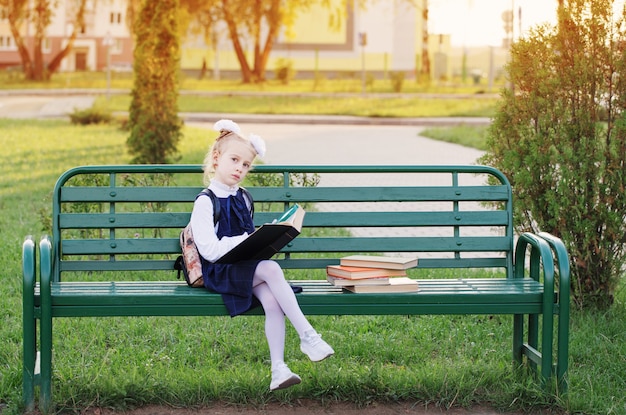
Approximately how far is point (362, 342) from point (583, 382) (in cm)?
115

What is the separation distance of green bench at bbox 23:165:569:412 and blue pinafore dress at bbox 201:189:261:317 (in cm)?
5

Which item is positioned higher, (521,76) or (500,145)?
(521,76)

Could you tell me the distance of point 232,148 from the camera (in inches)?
175

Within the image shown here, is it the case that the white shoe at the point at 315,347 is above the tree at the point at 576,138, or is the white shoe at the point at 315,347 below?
below

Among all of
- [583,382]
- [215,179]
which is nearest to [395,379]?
A: [583,382]

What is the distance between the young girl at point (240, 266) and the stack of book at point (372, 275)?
258mm

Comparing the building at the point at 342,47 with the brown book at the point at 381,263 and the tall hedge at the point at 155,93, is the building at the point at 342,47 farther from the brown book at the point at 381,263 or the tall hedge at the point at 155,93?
the brown book at the point at 381,263

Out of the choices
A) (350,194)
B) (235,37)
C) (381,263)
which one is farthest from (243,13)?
(381,263)

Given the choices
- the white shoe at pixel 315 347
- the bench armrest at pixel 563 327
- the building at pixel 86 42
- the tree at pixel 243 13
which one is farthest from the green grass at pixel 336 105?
the building at pixel 86 42

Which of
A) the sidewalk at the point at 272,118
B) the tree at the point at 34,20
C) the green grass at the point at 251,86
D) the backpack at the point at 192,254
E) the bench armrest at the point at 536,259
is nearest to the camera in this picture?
the bench armrest at the point at 536,259

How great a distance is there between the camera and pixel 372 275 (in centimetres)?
433

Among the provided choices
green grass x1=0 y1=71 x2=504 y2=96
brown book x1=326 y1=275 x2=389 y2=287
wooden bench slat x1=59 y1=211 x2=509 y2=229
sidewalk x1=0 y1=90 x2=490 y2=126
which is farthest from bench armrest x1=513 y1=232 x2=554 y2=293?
green grass x1=0 y1=71 x2=504 y2=96

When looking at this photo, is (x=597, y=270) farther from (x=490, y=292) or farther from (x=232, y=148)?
(x=232, y=148)

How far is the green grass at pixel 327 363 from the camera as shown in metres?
4.35
